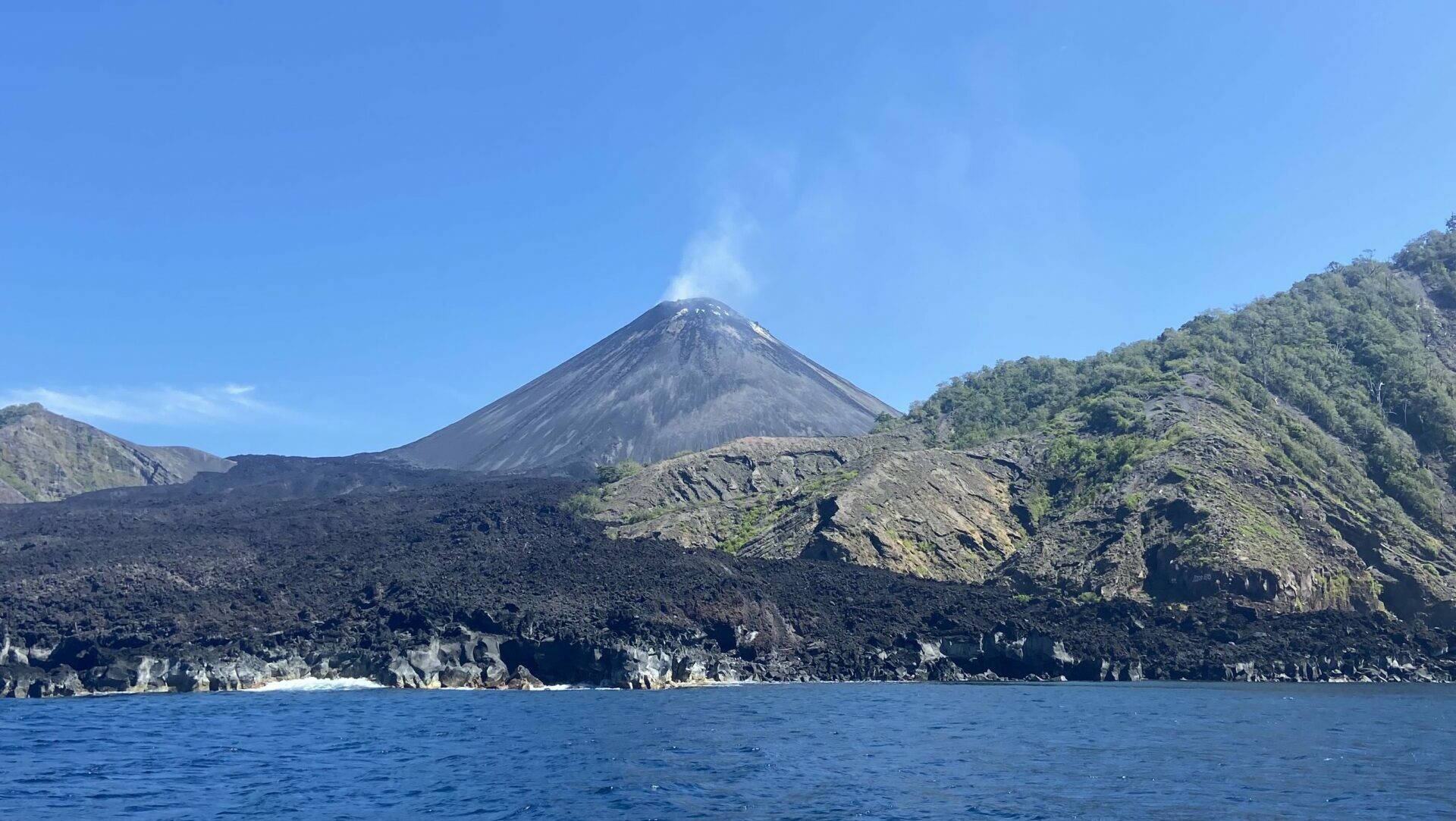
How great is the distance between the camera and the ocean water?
110 ft

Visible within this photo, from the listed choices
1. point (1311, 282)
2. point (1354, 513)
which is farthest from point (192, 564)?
point (1311, 282)

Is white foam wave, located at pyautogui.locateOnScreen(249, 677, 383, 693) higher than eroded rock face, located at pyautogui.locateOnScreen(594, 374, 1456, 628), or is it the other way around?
eroded rock face, located at pyautogui.locateOnScreen(594, 374, 1456, 628)

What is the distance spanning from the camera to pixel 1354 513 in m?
116

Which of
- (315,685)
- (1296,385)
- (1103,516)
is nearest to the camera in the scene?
(315,685)

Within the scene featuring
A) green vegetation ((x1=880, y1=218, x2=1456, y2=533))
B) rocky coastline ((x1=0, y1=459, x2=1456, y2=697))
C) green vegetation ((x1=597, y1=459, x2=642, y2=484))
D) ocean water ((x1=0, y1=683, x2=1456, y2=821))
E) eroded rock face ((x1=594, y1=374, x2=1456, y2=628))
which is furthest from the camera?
green vegetation ((x1=597, y1=459, x2=642, y2=484))

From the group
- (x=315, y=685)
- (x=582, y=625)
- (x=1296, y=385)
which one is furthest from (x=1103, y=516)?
(x=315, y=685)

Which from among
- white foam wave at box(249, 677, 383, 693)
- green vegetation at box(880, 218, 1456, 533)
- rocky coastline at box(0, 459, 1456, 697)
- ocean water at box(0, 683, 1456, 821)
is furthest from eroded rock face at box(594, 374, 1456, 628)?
white foam wave at box(249, 677, 383, 693)

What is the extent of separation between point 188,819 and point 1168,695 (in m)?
56.7

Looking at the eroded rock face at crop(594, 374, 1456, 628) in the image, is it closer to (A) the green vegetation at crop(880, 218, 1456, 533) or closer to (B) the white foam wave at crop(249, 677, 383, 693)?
(A) the green vegetation at crop(880, 218, 1456, 533)

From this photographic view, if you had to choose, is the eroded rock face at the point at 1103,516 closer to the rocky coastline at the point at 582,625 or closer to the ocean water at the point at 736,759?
the rocky coastline at the point at 582,625

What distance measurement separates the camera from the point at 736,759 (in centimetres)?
4278

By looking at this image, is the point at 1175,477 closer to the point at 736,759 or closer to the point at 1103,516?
the point at 1103,516

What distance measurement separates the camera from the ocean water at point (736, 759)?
3350 cm

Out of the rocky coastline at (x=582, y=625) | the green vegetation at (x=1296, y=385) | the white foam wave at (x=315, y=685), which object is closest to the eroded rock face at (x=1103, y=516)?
the green vegetation at (x=1296, y=385)
